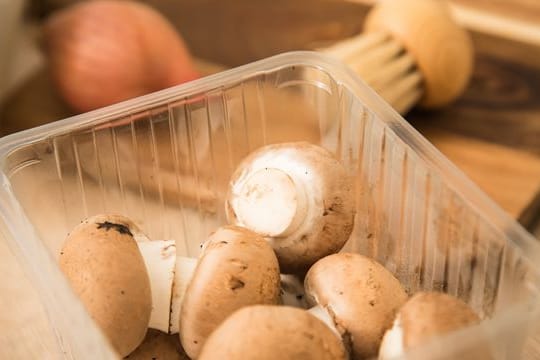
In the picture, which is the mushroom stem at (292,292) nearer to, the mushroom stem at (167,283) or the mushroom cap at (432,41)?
the mushroom stem at (167,283)

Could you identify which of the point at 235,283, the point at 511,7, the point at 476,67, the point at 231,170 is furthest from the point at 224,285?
the point at 511,7

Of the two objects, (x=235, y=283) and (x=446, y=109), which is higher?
(x=235, y=283)

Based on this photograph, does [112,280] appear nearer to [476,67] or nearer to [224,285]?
[224,285]

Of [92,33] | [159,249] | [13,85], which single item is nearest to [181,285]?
[159,249]

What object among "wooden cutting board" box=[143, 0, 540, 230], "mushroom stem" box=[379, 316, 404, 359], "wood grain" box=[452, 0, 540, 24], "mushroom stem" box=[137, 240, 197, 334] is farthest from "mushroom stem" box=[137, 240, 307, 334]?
"wood grain" box=[452, 0, 540, 24]

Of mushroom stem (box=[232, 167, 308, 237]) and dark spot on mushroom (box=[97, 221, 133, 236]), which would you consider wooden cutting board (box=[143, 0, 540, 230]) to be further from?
dark spot on mushroom (box=[97, 221, 133, 236])

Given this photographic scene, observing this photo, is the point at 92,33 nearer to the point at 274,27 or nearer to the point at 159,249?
the point at 274,27
